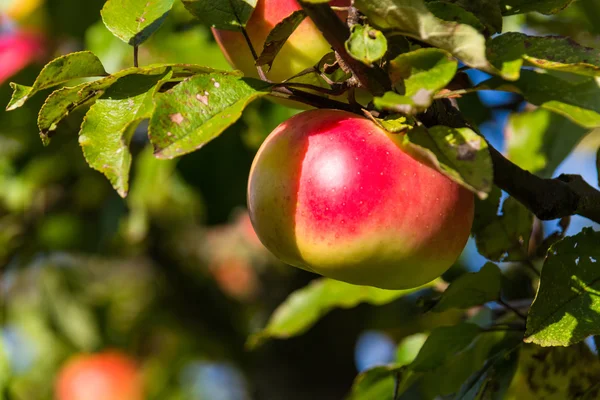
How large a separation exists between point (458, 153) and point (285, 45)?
192mm

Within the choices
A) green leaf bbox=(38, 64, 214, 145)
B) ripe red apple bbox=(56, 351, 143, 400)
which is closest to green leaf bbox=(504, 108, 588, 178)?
green leaf bbox=(38, 64, 214, 145)

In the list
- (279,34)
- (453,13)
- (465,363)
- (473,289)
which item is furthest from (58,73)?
(465,363)

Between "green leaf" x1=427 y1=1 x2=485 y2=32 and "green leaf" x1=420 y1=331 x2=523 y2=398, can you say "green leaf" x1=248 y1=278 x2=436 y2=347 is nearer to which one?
"green leaf" x1=420 y1=331 x2=523 y2=398

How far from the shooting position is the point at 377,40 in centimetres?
43

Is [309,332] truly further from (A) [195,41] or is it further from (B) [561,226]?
(B) [561,226]

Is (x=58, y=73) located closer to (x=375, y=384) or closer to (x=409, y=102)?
(x=409, y=102)

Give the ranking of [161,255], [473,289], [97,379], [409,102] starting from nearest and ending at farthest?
[409,102] → [473,289] → [161,255] → [97,379]

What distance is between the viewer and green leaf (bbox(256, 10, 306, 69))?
1.57ft

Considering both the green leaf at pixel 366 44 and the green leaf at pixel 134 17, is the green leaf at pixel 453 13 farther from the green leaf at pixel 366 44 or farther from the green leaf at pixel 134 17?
the green leaf at pixel 134 17

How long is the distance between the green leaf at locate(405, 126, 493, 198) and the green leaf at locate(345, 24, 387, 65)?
5cm

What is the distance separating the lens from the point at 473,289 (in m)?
0.63

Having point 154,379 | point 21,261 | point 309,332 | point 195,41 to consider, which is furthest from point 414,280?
point 154,379

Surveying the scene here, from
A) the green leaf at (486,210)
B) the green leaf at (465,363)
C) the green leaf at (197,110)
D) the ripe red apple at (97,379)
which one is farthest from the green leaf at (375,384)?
the ripe red apple at (97,379)

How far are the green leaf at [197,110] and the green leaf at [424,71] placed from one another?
0.09 m
